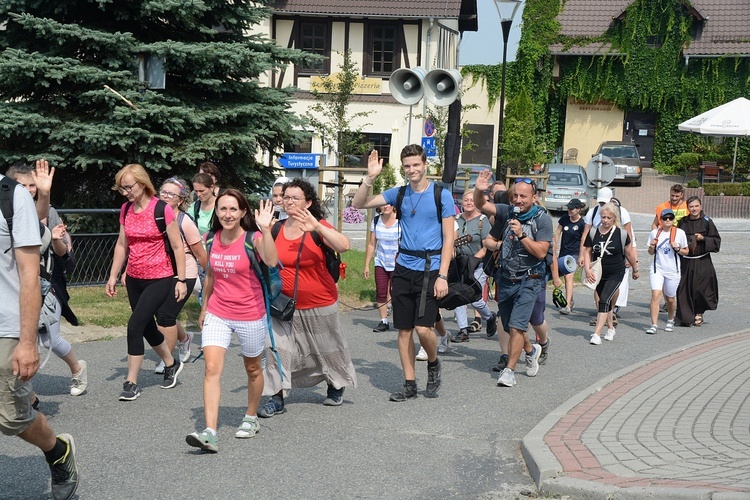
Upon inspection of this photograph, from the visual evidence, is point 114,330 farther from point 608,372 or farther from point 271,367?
point 608,372

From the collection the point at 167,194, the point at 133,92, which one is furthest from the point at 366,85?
the point at 167,194

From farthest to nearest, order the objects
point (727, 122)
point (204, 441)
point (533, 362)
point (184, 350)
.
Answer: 1. point (727, 122)
2. point (184, 350)
3. point (533, 362)
4. point (204, 441)

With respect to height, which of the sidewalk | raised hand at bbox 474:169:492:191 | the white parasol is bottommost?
the sidewalk

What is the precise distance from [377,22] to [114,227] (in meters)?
25.8

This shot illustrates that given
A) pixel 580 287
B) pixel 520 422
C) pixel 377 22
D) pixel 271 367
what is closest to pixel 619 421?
pixel 520 422

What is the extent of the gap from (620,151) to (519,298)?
34884 millimetres

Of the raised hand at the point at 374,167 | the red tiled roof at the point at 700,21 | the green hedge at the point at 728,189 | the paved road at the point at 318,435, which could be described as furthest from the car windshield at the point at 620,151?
the raised hand at the point at 374,167

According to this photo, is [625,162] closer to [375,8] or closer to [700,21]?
[700,21]

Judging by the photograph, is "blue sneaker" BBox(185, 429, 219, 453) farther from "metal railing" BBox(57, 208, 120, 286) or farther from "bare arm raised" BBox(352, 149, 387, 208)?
"metal railing" BBox(57, 208, 120, 286)

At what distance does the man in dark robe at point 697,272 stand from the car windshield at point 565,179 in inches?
810

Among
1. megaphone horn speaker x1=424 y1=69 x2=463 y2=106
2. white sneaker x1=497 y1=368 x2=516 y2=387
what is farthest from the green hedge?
white sneaker x1=497 y1=368 x2=516 y2=387

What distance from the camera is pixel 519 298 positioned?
29.4ft

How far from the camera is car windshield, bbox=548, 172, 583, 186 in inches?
1373

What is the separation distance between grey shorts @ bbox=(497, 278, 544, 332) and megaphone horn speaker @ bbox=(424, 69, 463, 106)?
4.53 metres
